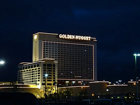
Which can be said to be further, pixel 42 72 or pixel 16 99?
pixel 42 72

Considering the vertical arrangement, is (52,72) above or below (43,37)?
below

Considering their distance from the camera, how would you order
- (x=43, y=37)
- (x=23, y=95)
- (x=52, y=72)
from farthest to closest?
(x=43, y=37) → (x=52, y=72) → (x=23, y=95)

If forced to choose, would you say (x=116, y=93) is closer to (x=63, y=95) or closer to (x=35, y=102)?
(x=63, y=95)

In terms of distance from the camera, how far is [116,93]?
141250 mm

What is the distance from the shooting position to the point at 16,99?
358 inches

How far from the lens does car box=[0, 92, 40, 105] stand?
8945mm

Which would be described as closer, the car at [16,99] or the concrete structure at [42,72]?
the car at [16,99]

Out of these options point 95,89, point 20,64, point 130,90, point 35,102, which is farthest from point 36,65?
point 35,102

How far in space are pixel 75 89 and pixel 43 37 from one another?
6043 centimetres

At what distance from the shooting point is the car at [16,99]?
29.3 ft

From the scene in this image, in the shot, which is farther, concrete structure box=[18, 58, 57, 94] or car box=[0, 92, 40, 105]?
concrete structure box=[18, 58, 57, 94]

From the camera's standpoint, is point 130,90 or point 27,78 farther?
point 27,78

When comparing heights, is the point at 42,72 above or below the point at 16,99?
below

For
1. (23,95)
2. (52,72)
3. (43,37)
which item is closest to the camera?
(23,95)
